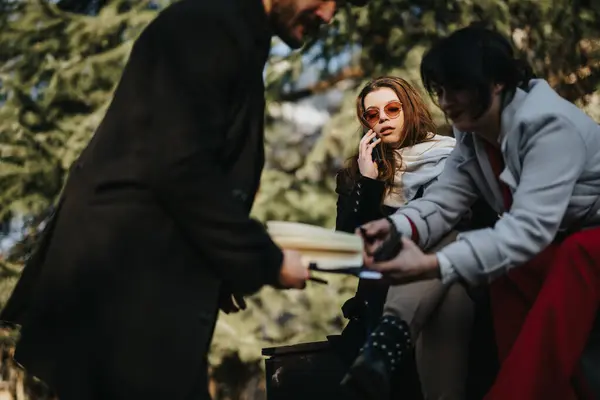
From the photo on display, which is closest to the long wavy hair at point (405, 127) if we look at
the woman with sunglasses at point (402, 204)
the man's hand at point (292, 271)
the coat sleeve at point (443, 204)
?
the woman with sunglasses at point (402, 204)

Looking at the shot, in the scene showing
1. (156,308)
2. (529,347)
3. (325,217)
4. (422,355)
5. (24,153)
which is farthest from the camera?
(24,153)

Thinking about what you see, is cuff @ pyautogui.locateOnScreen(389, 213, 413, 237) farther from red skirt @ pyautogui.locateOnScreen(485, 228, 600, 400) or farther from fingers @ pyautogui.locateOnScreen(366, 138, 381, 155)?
fingers @ pyautogui.locateOnScreen(366, 138, 381, 155)

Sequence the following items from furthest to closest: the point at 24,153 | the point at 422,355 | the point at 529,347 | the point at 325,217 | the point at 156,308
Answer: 1. the point at 24,153
2. the point at 325,217
3. the point at 422,355
4. the point at 529,347
5. the point at 156,308

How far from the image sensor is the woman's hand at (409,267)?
241 centimetres

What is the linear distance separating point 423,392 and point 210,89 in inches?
51.1

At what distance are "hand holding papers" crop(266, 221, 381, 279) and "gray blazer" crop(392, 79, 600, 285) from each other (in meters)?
0.20

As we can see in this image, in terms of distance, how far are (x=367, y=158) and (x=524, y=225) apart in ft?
4.23

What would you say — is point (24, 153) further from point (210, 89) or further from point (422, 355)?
point (210, 89)

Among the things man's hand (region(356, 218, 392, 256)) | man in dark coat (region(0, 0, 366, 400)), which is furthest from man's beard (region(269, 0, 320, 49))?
man's hand (region(356, 218, 392, 256))

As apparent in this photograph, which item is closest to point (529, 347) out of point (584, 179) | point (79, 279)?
point (584, 179)

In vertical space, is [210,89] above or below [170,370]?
above

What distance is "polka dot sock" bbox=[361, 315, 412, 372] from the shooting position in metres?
2.75

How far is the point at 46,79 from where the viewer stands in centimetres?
837

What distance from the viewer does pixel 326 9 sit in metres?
2.37
